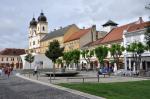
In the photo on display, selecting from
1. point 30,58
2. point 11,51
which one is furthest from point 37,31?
point 30,58

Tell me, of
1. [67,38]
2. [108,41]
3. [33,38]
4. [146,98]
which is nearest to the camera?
[146,98]

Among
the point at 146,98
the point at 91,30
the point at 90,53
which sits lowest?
the point at 146,98

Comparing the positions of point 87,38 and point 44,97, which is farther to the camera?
point 87,38

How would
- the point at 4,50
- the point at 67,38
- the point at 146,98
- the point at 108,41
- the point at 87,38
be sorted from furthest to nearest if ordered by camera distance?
the point at 4,50, the point at 67,38, the point at 87,38, the point at 108,41, the point at 146,98

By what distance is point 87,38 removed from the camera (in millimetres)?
99125

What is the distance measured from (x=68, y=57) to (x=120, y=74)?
129ft

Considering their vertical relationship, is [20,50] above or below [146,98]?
above

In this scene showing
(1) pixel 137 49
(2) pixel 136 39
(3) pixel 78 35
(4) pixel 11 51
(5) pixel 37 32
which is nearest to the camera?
(1) pixel 137 49

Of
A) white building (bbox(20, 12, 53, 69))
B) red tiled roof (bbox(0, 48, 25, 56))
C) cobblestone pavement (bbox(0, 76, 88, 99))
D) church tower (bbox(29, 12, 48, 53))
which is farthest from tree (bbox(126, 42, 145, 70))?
red tiled roof (bbox(0, 48, 25, 56))

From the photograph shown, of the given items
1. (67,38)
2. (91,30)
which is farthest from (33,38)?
(91,30)

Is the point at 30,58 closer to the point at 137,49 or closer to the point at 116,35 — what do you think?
the point at 116,35

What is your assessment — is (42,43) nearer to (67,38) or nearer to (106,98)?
(67,38)

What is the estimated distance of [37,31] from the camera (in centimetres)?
14250

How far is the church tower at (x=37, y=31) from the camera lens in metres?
139
